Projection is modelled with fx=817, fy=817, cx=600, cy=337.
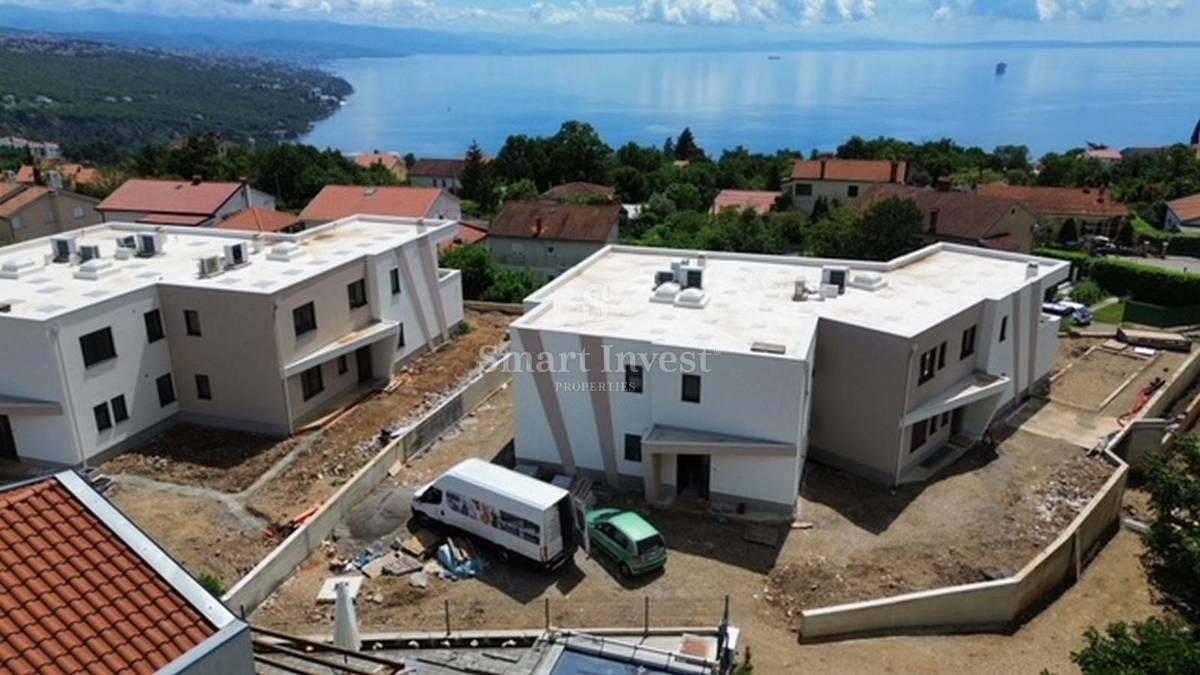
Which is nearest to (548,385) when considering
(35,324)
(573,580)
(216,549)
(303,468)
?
(573,580)

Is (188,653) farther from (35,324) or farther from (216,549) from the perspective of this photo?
(35,324)

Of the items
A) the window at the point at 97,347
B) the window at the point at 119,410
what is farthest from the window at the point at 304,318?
the window at the point at 119,410

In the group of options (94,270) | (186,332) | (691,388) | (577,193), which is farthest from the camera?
(577,193)

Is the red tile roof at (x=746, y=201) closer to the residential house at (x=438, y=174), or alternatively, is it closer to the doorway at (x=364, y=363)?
the residential house at (x=438, y=174)

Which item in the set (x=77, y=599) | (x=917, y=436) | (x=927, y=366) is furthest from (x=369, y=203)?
(x=77, y=599)

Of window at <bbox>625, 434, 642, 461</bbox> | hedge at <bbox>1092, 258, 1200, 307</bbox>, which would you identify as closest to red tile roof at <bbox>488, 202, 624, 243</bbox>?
hedge at <bbox>1092, 258, 1200, 307</bbox>

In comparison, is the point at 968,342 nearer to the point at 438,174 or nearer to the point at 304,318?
the point at 304,318

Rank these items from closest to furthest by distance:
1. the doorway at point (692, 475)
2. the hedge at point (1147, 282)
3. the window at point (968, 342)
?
the doorway at point (692, 475)
the window at point (968, 342)
the hedge at point (1147, 282)
